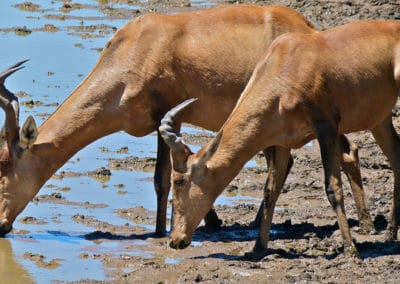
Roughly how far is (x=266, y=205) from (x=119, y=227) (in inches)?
74.4

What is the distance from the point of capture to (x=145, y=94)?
46.3 feet

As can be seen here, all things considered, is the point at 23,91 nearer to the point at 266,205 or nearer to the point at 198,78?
the point at 198,78

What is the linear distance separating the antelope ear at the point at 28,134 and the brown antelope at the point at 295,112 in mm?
2012

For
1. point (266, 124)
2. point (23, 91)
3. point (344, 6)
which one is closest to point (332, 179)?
point (266, 124)

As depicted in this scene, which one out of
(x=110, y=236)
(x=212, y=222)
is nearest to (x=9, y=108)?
(x=110, y=236)

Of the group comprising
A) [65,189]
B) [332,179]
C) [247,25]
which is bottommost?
[65,189]

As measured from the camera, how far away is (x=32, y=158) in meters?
14.1

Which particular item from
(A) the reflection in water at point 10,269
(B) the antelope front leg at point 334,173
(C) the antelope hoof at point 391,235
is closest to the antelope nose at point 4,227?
(A) the reflection in water at point 10,269

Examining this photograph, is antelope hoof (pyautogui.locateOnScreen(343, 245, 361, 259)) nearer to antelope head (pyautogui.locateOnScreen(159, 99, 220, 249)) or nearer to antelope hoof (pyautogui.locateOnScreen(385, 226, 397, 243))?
antelope hoof (pyautogui.locateOnScreen(385, 226, 397, 243))

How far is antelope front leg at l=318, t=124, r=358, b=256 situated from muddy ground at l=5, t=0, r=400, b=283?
0.20 m

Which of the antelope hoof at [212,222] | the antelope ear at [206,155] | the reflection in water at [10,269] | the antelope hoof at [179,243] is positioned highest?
the antelope ear at [206,155]

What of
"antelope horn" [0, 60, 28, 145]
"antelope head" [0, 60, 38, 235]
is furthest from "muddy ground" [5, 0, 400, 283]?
"antelope horn" [0, 60, 28, 145]

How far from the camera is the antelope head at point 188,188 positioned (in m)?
12.6

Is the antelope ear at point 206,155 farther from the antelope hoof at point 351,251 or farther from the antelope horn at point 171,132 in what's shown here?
the antelope hoof at point 351,251
